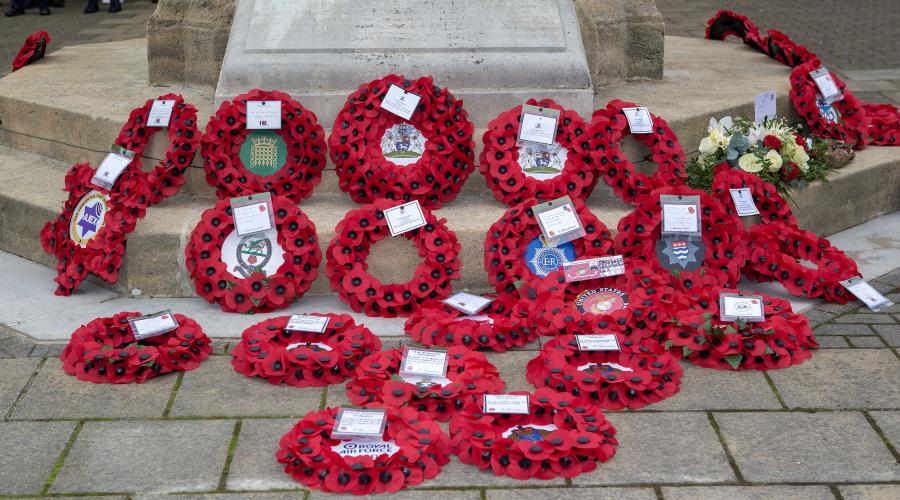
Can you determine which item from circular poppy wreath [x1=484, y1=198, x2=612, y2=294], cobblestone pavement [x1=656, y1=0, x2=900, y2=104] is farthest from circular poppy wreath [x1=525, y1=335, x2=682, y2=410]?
cobblestone pavement [x1=656, y1=0, x2=900, y2=104]

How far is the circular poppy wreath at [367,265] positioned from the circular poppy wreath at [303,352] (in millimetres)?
338

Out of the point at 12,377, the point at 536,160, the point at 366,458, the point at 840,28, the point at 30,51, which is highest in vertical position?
the point at 536,160

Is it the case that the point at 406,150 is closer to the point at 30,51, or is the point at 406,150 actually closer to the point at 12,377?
the point at 12,377

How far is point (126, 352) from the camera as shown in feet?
14.6

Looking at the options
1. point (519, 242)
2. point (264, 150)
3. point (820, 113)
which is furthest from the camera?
point (820, 113)

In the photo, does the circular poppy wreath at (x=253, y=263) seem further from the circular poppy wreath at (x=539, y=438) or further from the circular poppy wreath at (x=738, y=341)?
the circular poppy wreath at (x=738, y=341)

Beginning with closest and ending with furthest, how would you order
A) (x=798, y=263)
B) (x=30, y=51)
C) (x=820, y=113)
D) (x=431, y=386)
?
1. (x=431, y=386)
2. (x=798, y=263)
3. (x=820, y=113)
4. (x=30, y=51)

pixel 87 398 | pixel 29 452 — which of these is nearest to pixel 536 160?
pixel 87 398

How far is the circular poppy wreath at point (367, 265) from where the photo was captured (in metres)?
5.05

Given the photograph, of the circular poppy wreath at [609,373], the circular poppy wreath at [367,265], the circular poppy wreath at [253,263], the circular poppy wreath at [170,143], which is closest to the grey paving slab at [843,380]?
the circular poppy wreath at [609,373]

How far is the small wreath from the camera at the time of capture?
185 inches

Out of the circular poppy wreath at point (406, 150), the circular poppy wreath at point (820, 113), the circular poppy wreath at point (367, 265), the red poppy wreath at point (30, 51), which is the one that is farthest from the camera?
A: the red poppy wreath at point (30, 51)

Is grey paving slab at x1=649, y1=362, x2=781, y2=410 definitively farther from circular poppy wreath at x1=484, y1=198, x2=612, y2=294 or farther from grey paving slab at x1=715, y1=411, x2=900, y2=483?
circular poppy wreath at x1=484, y1=198, x2=612, y2=294

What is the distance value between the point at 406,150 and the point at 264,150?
26.1 inches
